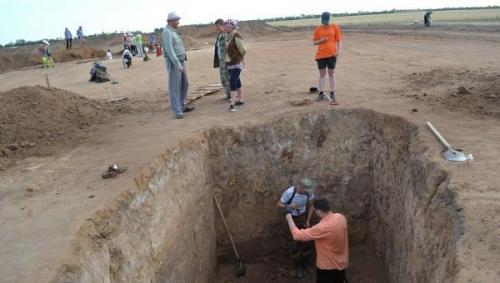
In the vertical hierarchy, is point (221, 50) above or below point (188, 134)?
above

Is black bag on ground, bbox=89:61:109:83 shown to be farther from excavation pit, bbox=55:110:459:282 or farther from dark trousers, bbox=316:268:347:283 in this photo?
dark trousers, bbox=316:268:347:283

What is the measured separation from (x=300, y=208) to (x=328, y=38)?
3286 millimetres

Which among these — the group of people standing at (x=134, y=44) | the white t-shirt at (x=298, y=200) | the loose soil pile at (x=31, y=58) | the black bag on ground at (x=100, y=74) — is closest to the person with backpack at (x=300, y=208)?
the white t-shirt at (x=298, y=200)

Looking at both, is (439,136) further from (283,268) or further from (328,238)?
(283,268)

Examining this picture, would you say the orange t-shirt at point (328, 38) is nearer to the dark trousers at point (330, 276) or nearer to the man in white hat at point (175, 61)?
the man in white hat at point (175, 61)

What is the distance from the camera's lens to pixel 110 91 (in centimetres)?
1248

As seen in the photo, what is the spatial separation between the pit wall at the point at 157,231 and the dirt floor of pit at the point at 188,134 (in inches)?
7.2

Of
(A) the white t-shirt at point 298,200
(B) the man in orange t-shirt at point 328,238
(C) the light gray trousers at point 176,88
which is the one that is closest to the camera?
(B) the man in orange t-shirt at point 328,238

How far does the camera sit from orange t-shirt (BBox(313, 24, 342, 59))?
8.05 m

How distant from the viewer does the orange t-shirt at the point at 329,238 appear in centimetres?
539

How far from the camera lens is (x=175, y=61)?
7.71 metres

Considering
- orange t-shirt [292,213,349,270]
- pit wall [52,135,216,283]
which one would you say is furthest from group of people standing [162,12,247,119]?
orange t-shirt [292,213,349,270]

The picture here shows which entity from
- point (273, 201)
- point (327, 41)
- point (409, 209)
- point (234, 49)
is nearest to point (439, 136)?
point (409, 209)

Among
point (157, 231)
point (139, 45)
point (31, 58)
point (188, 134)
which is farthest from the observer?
point (31, 58)
